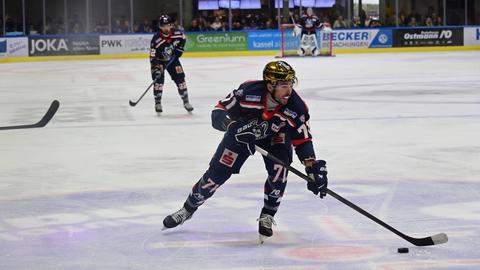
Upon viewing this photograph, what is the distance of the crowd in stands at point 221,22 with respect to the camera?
2703cm

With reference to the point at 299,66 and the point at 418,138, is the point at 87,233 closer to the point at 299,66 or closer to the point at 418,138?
the point at 418,138

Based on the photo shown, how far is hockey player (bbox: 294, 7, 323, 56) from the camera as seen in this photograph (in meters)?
25.1

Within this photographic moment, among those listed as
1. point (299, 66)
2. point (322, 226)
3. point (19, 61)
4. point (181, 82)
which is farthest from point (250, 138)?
point (19, 61)

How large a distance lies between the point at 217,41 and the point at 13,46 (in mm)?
5439

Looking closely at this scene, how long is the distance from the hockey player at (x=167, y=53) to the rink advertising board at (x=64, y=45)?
14.2m

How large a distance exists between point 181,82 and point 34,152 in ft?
11.7

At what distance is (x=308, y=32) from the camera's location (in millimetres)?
25266

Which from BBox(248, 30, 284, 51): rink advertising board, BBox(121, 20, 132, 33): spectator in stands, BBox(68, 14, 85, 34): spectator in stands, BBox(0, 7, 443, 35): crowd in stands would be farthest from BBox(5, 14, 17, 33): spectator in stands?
BBox(248, 30, 284, 51): rink advertising board

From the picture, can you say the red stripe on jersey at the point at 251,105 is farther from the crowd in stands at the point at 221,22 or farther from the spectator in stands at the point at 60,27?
the spectator in stands at the point at 60,27

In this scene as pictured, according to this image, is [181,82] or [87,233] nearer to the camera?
[87,233]

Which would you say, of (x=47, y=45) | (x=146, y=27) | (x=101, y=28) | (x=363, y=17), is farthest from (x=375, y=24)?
(x=47, y=45)

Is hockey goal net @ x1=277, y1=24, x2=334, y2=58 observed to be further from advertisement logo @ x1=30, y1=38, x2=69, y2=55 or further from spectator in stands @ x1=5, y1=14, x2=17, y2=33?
spectator in stands @ x1=5, y1=14, x2=17, y2=33

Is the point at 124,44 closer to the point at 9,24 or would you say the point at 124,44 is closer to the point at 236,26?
the point at 9,24

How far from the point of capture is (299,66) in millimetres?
21641
